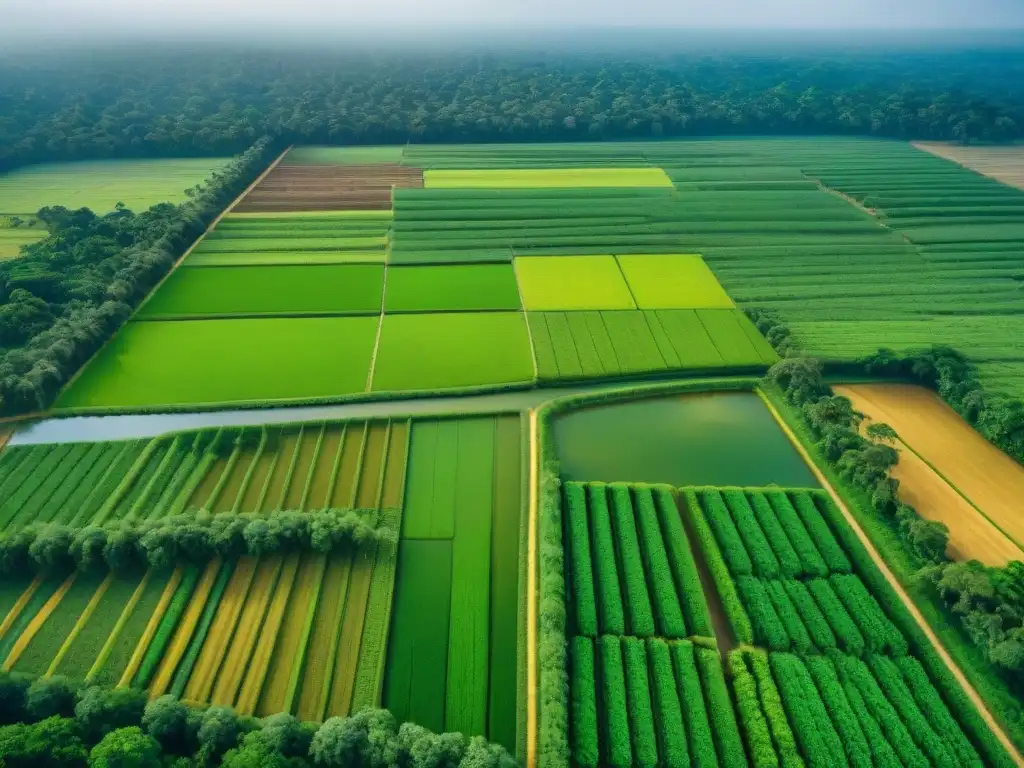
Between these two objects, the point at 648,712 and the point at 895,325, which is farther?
the point at 895,325

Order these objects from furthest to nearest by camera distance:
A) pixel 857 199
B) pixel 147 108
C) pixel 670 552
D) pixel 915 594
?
pixel 147 108 < pixel 857 199 < pixel 670 552 < pixel 915 594

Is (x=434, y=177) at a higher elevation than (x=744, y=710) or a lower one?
higher

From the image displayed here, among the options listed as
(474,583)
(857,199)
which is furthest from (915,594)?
(857,199)

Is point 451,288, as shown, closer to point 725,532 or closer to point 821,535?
point 725,532

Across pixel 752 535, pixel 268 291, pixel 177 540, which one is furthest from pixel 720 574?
pixel 268 291

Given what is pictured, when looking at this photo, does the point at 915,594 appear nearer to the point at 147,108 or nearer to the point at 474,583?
the point at 474,583

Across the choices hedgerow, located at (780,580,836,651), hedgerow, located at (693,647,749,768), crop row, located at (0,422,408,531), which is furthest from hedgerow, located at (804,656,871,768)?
crop row, located at (0,422,408,531)

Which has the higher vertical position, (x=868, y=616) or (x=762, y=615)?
(x=868, y=616)
